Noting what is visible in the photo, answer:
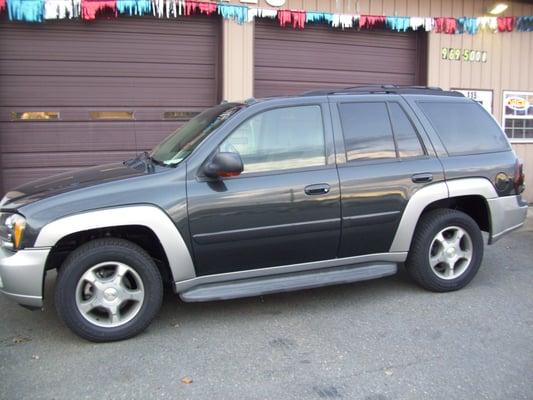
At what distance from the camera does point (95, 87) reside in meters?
7.81

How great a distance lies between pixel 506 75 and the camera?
956 cm

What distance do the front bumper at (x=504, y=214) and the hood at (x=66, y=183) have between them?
10.5ft

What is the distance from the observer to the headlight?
3816mm

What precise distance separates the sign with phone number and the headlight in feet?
24.7

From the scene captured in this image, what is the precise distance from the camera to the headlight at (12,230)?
3.82 meters

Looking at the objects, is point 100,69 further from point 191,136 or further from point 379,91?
point 379,91

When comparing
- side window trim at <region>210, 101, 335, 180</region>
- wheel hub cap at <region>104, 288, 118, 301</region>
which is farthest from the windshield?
wheel hub cap at <region>104, 288, 118, 301</region>

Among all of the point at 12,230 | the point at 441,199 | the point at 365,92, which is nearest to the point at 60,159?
the point at 12,230

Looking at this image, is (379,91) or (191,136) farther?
(379,91)

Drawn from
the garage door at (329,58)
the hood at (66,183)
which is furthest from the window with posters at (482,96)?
the hood at (66,183)

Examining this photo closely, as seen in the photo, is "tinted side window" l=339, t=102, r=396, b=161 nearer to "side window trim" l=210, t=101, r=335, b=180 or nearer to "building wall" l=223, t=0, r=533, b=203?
"side window trim" l=210, t=101, r=335, b=180

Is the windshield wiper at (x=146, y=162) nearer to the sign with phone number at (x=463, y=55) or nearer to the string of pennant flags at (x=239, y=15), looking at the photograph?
the string of pennant flags at (x=239, y=15)

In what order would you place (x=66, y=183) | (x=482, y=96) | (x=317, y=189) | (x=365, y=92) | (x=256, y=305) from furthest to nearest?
(x=482, y=96) → (x=365, y=92) → (x=256, y=305) → (x=317, y=189) → (x=66, y=183)

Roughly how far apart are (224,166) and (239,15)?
4.66m
